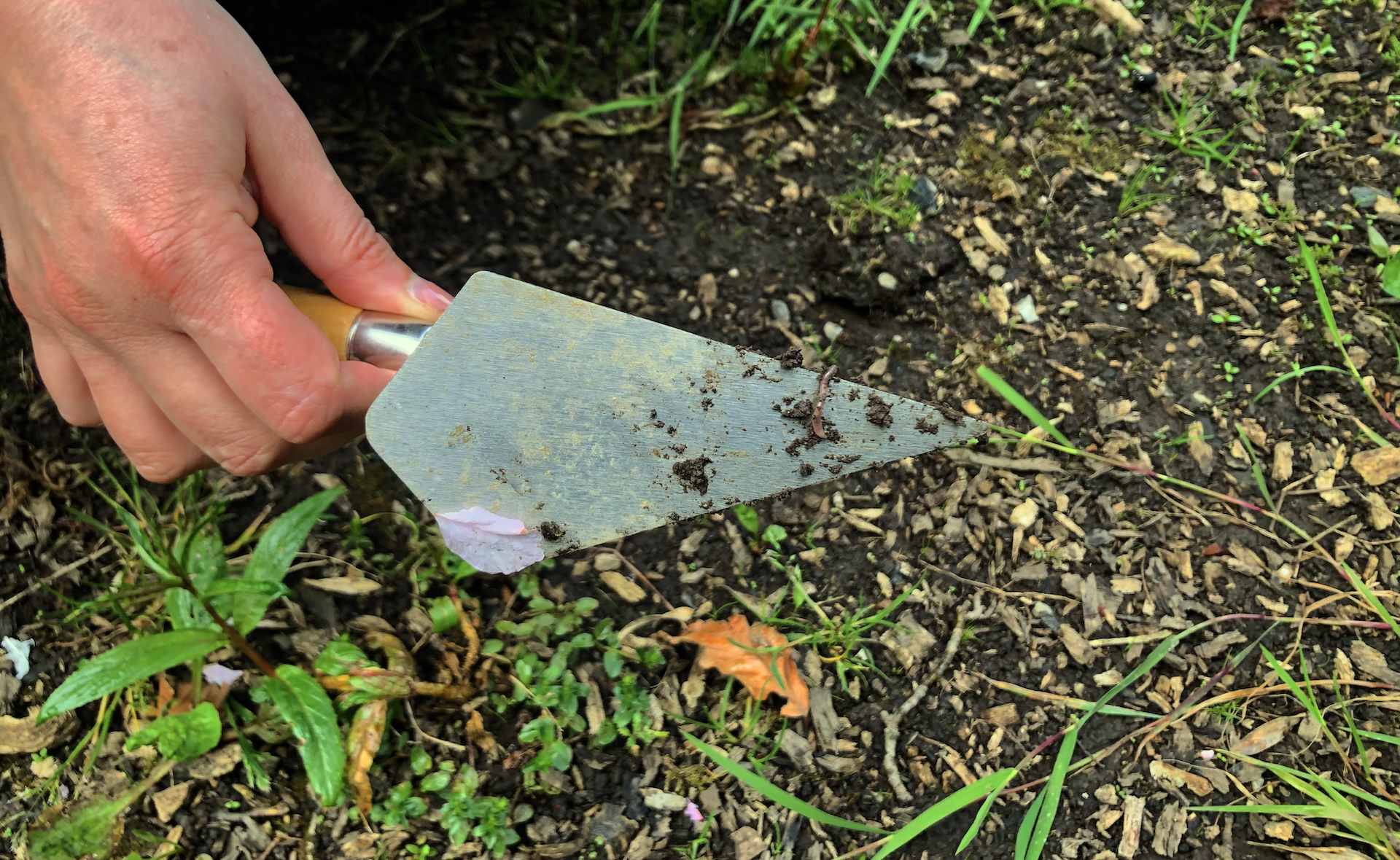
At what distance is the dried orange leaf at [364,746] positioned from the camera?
1.36 meters

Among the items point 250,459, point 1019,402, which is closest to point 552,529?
point 250,459

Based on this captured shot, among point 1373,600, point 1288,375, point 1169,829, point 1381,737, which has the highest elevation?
point 1288,375

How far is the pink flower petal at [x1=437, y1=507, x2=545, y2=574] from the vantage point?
1.22 m

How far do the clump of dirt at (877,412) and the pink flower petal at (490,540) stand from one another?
1.71ft

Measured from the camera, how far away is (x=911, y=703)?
4.82 ft

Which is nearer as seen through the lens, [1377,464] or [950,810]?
[950,810]

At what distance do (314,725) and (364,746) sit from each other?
101 millimetres

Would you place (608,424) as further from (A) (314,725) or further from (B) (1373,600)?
(B) (1373,600)

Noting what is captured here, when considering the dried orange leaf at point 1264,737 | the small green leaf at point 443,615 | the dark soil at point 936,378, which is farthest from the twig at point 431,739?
the dried orange leaf at point 1264,737

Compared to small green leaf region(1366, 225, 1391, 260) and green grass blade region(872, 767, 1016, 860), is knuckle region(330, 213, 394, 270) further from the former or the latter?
small green leaf region(1366, 225, 1391, 260)

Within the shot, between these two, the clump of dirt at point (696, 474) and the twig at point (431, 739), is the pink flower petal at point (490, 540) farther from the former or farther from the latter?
the twig at point (431, 739)

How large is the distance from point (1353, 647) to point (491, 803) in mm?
1532

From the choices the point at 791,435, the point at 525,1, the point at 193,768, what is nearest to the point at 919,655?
the point at 791,435

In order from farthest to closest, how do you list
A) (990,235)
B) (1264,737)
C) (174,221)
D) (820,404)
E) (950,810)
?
(990,235) < (1264,737) < (950,810) < (820,404) < (174,221)
